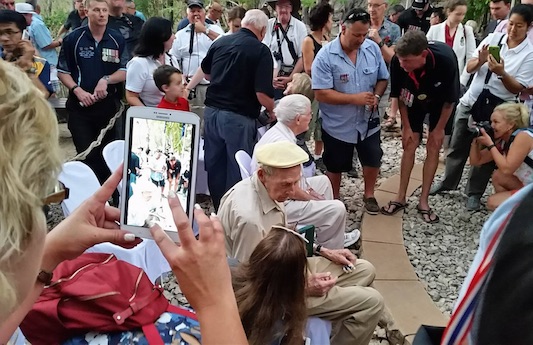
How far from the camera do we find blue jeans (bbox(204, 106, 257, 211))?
164 inches

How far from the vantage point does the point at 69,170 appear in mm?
3213

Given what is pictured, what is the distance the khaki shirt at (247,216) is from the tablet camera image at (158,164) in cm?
75

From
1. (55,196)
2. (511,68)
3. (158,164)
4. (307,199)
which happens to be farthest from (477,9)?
(55,196)

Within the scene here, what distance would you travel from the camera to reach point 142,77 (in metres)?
4.29

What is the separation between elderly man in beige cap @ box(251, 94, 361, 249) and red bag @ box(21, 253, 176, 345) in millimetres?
1692

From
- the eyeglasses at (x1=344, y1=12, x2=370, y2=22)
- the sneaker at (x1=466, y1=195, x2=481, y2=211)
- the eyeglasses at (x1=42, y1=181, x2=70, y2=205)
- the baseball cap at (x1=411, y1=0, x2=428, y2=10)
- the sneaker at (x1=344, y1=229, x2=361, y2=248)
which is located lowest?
the sneaker at (x1=344, y1=229, x2=361, y2=248)

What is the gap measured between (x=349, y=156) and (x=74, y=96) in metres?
2.52

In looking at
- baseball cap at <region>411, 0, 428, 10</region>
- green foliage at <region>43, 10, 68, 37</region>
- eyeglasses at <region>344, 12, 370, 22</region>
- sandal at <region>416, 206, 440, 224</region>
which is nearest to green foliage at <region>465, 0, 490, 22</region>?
baseball cap at <region>411, 0, 428, 10</region>

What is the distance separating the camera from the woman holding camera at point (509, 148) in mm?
3553

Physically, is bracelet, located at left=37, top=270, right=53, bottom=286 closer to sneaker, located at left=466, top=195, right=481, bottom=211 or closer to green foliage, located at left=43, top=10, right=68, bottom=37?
sneaker, located at left=466, top=195, right=481, bottom=211

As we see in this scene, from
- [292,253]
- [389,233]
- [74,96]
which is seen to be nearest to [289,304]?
[292,253]

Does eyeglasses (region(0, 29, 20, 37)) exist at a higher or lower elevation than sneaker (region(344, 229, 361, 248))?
higher

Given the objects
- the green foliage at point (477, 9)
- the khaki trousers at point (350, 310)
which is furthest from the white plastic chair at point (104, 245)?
the green foliage at point (477, 9)

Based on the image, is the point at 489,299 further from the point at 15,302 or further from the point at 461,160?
the point at 461,160
